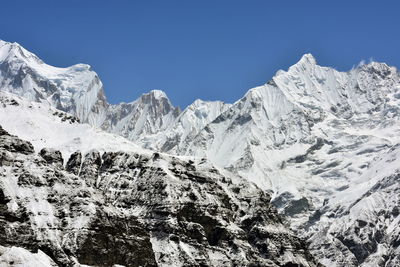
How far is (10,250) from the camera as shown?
144500 millimetres

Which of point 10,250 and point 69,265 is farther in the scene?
point 69,265

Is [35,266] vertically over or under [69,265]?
under

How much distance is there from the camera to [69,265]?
616ft

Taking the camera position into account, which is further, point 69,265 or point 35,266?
point 69,265

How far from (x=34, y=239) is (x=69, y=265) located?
14027 mm

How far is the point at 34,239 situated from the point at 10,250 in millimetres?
53985

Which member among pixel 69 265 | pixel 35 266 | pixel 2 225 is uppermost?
pixel 2 225

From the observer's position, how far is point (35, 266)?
146 metres

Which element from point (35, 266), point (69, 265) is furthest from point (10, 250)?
point (69, 265)

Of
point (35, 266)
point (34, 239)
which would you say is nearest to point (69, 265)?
point (34, 239)

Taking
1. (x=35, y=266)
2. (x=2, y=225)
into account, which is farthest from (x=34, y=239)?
(x=35, y=266)

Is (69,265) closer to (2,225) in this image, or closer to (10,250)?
(2,225)

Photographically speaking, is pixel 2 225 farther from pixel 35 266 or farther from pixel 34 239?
pixel 35 266

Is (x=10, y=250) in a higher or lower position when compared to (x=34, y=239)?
lower
